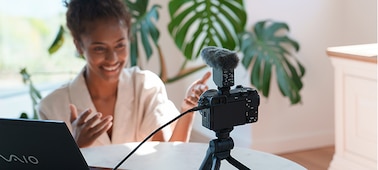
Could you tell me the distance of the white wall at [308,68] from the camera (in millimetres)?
3451

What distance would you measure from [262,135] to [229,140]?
2.54 m

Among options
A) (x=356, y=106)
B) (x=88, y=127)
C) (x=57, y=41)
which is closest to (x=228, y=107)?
(x=88, y=127)

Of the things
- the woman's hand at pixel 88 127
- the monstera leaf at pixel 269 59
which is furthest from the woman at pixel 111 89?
the monstera leaf at pixel 269 59

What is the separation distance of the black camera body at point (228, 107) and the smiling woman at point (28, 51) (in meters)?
2.49

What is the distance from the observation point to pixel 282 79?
3.26 meters

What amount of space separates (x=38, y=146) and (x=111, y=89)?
890 millimetres

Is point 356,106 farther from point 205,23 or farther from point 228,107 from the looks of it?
point 228,107

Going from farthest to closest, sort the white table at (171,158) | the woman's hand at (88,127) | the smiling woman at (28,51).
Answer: the smiling woman at (28,51) < the woman's hand at (88,127) < the white table at (171,158)

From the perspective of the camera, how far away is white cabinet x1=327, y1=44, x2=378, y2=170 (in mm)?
2637

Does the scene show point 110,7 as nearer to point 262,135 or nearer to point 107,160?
point 107,160

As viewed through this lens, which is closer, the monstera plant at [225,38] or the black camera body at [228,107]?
the black camera body at [228,107]

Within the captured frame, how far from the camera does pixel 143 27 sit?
110 inches

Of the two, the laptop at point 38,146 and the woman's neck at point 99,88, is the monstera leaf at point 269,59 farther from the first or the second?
the laptop at point 38,146

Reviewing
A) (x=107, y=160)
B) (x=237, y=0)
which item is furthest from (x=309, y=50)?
(x=107, y=160)
